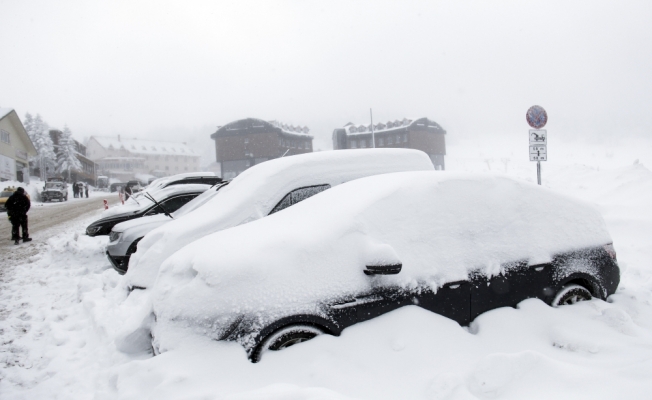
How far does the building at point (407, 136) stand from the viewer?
61750 millimetres

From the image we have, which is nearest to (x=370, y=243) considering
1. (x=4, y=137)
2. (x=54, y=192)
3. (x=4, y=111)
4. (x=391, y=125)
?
(x=54, y=192)

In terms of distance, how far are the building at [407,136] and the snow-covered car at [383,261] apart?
187 feet

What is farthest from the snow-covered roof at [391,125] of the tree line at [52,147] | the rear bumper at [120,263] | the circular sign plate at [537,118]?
the rear bumper at [120,263]

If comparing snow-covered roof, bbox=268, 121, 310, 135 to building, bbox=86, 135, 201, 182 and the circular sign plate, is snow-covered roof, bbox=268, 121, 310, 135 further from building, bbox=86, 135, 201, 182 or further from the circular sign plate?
the circular sign plate

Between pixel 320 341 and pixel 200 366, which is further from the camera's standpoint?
pixel 320 341

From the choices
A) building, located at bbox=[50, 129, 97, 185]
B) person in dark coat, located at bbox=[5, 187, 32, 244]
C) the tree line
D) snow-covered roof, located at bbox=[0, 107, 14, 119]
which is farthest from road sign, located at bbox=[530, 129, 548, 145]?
building, located at bbox=[50, 129, 97, 185]

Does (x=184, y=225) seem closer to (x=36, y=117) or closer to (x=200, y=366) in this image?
(x=200, y=366)

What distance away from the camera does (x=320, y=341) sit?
2889 millimetres

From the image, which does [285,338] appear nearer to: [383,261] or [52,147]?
[383,261]

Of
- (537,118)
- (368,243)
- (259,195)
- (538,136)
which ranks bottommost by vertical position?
(368,243)

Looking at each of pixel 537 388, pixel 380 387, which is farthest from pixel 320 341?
pixel 537 388

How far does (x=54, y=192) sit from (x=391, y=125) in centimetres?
4700

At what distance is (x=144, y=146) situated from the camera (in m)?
106

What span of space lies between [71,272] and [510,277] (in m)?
7.76
